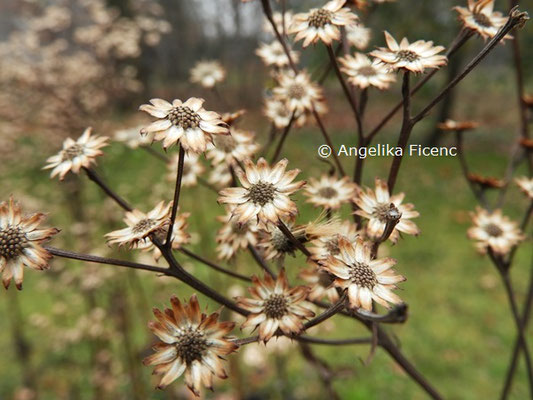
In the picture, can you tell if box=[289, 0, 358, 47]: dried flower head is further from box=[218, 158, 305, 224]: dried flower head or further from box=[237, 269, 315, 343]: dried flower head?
box=[237, 269, 315, 343]: dried flower head

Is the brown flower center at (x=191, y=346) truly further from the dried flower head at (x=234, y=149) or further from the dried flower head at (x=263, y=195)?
the dried flower head at (x=234, y=149)

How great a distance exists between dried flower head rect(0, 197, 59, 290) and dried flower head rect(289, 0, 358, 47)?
0.72m

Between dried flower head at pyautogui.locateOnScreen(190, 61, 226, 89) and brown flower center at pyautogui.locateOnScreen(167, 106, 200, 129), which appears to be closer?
brown flower center at pyautogui.locateOnScreen(167, 106, 200, 129)

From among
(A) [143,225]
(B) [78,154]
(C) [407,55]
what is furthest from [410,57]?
(B) [78,154]

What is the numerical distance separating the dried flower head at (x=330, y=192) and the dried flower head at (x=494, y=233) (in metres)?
0.45

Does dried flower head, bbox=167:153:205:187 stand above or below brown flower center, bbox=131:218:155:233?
above

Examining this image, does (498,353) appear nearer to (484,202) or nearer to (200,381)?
(484,202)

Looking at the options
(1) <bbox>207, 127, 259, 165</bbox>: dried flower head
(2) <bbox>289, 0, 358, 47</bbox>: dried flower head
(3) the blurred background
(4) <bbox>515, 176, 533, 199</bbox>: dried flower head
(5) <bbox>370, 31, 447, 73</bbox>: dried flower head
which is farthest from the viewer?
(3) the blurred background

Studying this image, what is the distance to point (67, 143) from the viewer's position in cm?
112

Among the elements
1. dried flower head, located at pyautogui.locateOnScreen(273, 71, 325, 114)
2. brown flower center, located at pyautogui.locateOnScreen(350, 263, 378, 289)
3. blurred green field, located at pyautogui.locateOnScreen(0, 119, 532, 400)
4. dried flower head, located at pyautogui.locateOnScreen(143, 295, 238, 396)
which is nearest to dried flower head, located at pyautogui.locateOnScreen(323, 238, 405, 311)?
brown flower center, located at pyautogui.locateOnScreen(350, 263, 378, 289)

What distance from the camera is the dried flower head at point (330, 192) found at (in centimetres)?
107

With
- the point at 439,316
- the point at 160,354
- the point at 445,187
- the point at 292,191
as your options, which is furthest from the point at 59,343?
the point at 445,187

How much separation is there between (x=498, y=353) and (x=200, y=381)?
3606 millimetres

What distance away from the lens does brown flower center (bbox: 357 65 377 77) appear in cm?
111
